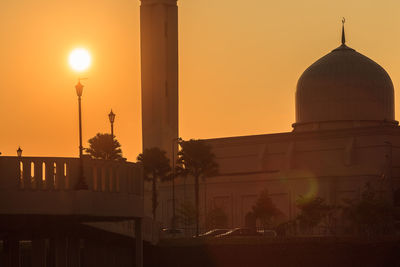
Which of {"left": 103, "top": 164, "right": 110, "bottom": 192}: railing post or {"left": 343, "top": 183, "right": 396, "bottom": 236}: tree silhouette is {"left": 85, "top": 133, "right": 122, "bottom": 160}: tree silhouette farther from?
{"left": 103, "top": 164, "right": 110, "bottom": 192}: railing post

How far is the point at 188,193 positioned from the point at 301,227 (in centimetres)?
2309

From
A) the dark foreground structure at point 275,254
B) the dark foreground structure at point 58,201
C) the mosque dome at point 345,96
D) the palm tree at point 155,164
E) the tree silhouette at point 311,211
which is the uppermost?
the mosque dome at point 345,96

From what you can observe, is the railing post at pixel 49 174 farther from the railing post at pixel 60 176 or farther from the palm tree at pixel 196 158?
the palm tree at pixel 196 158

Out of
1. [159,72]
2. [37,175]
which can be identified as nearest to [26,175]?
[37,175]

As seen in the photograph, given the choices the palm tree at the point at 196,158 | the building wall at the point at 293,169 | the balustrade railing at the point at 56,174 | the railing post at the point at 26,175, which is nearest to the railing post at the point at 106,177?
the balustrade railing at the point at 56,174

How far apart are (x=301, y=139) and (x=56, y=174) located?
79760mm

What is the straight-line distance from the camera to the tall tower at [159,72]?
121 meters

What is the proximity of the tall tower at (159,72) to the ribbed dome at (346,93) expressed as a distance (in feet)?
43.8

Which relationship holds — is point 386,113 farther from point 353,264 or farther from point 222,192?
point 353,264

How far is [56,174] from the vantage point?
43.3 metres

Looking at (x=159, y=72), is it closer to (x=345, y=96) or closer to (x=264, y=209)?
(x=345, y=96)

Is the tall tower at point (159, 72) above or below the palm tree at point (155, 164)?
above

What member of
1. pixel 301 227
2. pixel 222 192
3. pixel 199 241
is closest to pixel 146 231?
pixel 199 241

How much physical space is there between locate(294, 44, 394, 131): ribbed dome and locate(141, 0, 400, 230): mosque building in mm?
99
